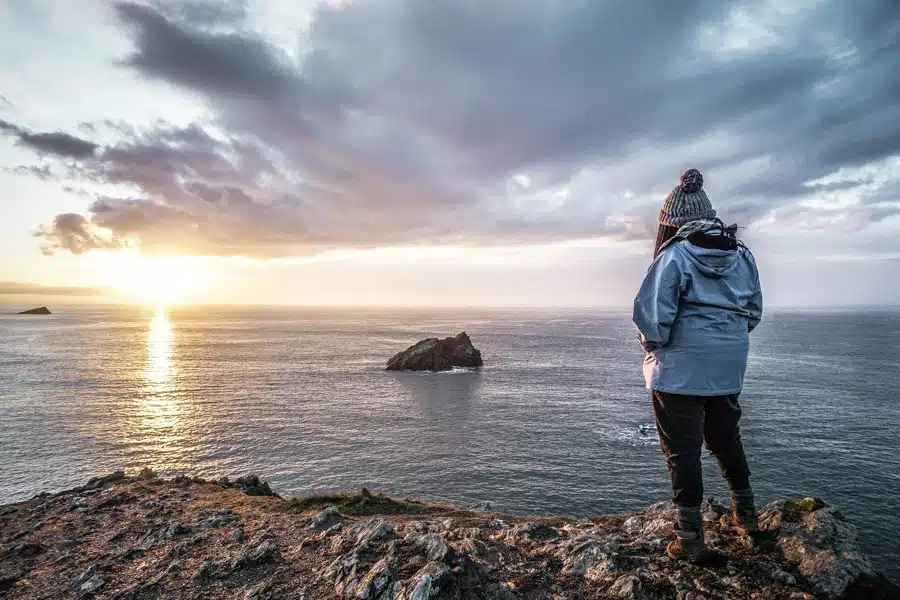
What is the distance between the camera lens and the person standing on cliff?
5.01 metres

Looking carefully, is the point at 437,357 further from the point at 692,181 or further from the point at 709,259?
the point at 709,259

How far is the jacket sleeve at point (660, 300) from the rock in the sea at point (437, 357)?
81989mm

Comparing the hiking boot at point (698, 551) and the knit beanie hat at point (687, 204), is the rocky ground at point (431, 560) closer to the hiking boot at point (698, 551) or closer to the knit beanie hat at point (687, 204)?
the hiking boot at point (698, 551)

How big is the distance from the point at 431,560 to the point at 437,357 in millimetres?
81684

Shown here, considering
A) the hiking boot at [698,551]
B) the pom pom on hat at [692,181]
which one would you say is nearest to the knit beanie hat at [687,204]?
the pom pom on hat at [692,181]

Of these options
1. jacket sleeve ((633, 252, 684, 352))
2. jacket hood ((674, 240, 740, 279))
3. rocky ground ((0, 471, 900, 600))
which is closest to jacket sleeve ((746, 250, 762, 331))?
jacket hood ((674, 240, 740, 279))

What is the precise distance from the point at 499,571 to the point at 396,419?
155 ft

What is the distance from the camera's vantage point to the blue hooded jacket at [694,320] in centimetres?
500

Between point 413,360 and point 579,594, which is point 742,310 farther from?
point 413,360

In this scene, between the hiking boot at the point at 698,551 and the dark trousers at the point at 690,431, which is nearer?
the dark trousers at the point at 690,431

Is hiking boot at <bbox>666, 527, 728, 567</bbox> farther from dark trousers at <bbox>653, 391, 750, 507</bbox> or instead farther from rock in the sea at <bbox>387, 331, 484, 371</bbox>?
rock in the sea at <bbox>387, 331, 484, 371</bbox>

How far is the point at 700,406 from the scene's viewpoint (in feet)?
16.8

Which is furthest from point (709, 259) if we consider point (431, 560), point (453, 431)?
point (453, 431)

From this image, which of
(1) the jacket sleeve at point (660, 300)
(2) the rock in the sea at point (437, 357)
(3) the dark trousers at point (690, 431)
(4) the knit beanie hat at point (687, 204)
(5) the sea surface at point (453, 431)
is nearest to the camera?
(1) the jacket sleeve at point (660, 300)
